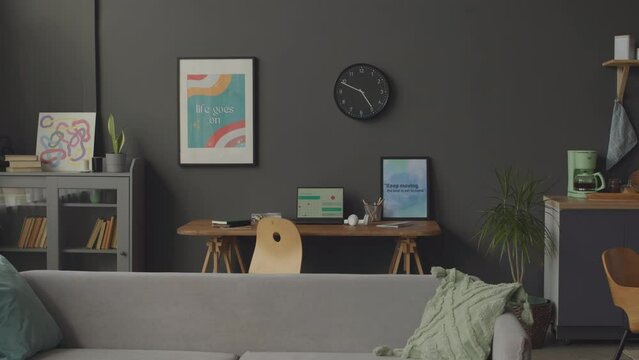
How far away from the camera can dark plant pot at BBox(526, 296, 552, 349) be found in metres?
5.20

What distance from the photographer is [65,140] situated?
602 centimetres

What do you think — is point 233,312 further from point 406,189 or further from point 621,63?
point 621,63

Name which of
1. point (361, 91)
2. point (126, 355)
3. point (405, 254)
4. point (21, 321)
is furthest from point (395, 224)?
point (21, 321)

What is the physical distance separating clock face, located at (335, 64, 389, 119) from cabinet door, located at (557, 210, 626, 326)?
61.1 inches

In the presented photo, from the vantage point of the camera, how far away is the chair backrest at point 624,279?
13.8ft

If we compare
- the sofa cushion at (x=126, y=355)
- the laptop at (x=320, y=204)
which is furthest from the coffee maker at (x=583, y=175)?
the sofa cushion at (x=126, y=355)

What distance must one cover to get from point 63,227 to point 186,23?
68.2 inches

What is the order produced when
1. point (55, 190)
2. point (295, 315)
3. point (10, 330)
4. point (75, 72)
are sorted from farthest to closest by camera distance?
point (75, 72)
point (55, 190)
point (295, 315)
point (10, 330)

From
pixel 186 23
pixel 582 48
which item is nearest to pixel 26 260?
pixel 186 23

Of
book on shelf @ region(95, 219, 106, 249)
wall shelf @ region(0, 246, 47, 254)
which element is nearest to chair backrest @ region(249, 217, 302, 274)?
book on shelf @ region(95, 219, 106, 249)

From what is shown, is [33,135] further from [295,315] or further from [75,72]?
[295,315]

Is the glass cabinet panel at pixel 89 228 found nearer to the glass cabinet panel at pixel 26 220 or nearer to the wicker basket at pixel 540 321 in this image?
the glass cabinet panel at pixel 26 220

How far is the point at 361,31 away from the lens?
591cm

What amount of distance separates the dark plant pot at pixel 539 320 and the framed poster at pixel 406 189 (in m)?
1.05
